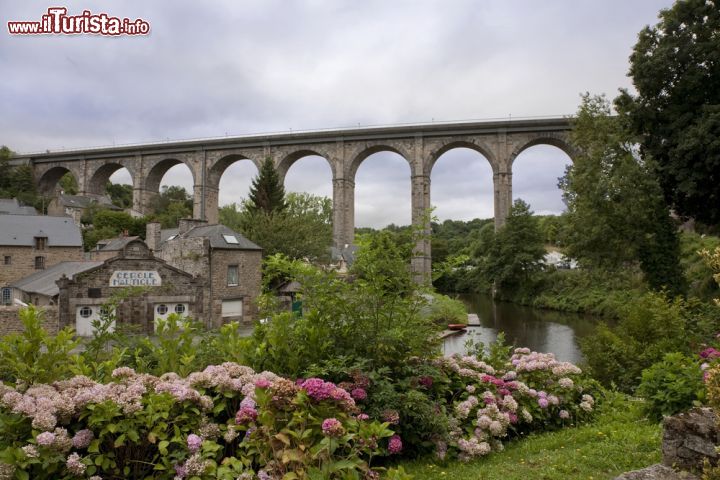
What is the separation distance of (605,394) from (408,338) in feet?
10.4

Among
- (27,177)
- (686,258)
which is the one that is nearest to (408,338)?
(686,258)

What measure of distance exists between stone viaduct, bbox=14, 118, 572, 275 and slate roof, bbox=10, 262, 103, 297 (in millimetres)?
20570

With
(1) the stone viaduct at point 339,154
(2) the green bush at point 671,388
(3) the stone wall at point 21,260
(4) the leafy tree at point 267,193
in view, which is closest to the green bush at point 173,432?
(2) the green bush at point 671,388

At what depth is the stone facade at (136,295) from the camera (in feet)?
42.9

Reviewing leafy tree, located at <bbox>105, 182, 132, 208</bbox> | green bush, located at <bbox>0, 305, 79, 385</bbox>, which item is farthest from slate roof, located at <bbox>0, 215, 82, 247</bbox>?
leafy tree, located at <bbox>105, 182, 132, 208</bbox>

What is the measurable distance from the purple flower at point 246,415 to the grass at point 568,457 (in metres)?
1.45

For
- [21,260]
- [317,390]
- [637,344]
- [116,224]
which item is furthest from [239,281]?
[116,224]

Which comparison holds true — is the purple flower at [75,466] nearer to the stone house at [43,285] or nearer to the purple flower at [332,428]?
the purple flower at [332,428]

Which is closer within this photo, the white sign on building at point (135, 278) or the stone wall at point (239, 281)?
the white sign on building at point (135, 278)

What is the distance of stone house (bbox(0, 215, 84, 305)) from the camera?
19.8 meters

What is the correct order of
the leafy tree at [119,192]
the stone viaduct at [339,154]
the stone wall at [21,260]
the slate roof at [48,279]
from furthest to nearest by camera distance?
the leafy tree at [119,192] → the stone viaduct at [339,154] → the stone wall at [21,260] → the slate roof at [48,279]

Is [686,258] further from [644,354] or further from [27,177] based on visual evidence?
[27,177]

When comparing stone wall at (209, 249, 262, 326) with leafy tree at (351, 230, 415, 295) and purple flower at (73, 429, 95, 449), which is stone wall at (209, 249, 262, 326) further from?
purple flower at (73, 429, 95, 449)

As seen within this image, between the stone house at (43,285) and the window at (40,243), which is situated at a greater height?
the window at (40,243)
